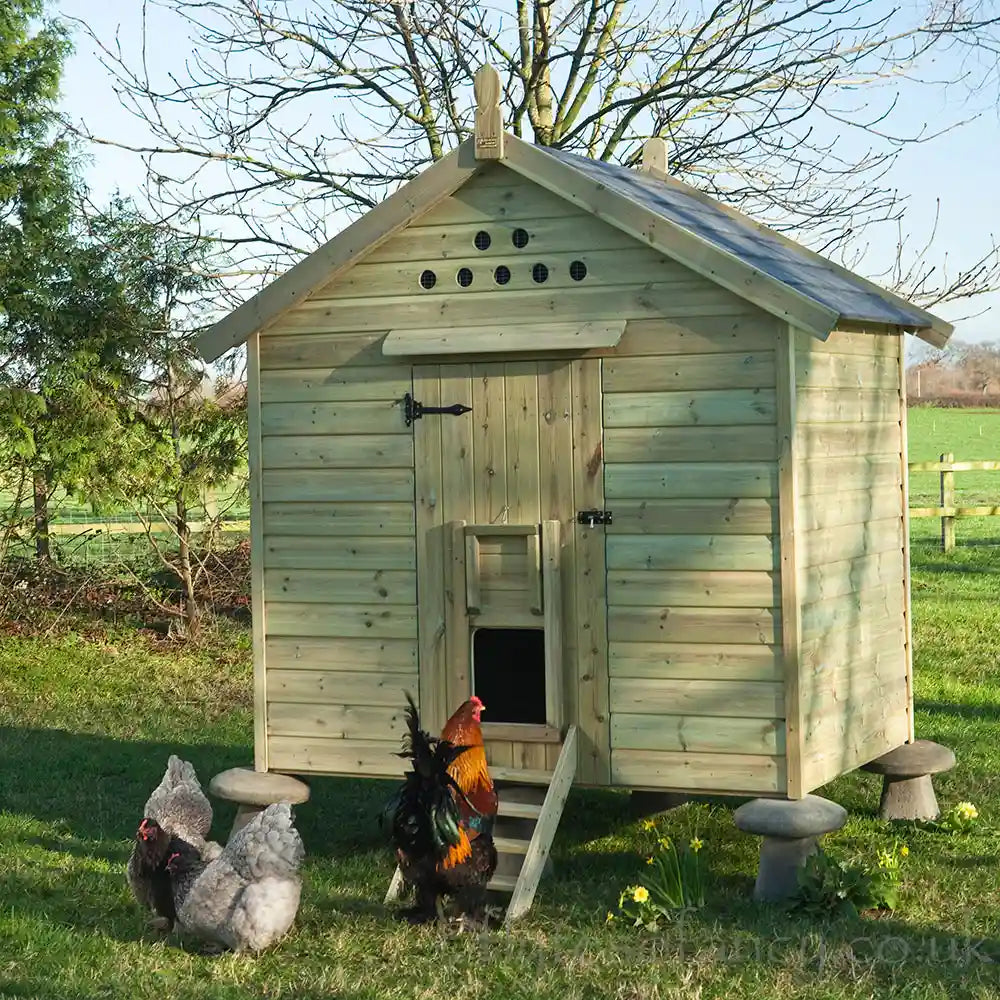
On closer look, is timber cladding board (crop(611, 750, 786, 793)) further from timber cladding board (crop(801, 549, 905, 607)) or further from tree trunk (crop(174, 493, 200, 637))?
tree trunk (crop(174, 493, 200, 637))

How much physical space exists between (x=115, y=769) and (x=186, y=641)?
5.56m

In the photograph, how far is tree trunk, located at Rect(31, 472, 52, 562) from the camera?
16203 mm

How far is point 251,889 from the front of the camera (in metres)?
6.68

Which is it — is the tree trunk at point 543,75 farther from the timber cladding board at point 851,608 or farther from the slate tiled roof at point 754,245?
the timber cladding board at point 851,608

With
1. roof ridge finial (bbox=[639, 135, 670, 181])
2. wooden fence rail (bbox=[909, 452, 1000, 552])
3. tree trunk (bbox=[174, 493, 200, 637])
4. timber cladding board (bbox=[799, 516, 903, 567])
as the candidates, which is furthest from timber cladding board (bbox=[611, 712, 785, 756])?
wooden fence rail (bbox=[909, 452, 1000, 552])

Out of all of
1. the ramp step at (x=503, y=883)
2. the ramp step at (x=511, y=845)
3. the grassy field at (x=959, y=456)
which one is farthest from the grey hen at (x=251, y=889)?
the grassy field at (x=959, y=456)

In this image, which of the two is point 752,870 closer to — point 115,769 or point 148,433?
point 115,769

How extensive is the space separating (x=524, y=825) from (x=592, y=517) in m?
1.68

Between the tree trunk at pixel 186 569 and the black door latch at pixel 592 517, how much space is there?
917 cm

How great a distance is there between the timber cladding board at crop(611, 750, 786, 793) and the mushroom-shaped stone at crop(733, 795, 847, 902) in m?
0.11

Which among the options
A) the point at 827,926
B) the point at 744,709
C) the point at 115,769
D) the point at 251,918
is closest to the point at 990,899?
the point at 827,926

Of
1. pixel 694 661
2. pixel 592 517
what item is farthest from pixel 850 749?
pixel 592 517

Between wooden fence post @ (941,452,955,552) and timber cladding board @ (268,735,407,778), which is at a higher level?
wooden fence post @ (941,452,955,552)

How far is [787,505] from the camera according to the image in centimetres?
748
